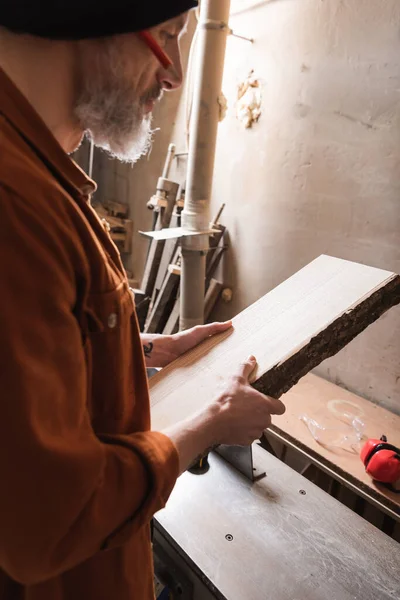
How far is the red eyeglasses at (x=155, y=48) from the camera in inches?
24.6

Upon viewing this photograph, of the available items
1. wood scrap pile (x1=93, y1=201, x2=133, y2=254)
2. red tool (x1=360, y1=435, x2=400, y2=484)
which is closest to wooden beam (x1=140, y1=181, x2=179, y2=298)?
wood scrap pile (x1=93, y1=201, x2=133, y2=254)

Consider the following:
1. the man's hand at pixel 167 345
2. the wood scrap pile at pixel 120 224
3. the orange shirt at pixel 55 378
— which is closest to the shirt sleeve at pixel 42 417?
the orange shirt at pixel 55 378

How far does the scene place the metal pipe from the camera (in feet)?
6.71

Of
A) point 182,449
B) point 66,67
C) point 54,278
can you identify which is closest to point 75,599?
point 182,449

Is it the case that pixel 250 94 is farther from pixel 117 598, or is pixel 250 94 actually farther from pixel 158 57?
pixel 117 598

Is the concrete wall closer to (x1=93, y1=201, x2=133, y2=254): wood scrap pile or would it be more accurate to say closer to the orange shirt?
(x1=93, y1=201, x2=133, y2=254): wood scrap pile

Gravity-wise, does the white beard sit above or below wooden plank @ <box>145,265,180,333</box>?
above

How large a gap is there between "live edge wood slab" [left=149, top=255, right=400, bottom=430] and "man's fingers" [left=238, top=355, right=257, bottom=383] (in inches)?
0.7

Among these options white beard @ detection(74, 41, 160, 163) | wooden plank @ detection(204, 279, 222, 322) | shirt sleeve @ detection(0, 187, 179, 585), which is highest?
white beard @ detection(74, 41, 160, 163)

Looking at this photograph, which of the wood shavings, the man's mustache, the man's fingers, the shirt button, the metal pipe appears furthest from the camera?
the wood shavings

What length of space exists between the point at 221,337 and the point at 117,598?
2.20ft

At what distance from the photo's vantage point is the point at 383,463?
4.65ft

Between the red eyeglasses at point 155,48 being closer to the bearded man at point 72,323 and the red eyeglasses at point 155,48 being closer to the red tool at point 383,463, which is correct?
the bearded man at point 72,323

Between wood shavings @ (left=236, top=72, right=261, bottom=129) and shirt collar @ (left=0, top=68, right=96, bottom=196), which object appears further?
wood shavings @ (left=236, top=72, right=261, bottom=129)
